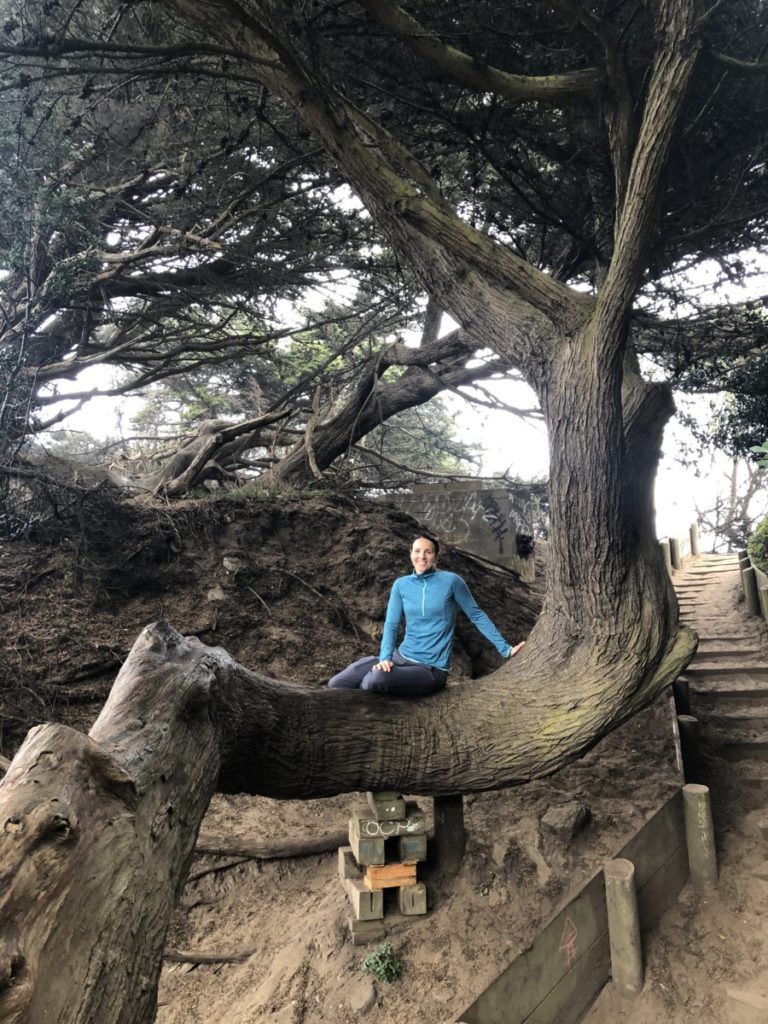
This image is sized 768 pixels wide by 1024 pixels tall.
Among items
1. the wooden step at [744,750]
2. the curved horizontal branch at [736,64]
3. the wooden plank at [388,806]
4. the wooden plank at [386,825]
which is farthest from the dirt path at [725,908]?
the curved horizontal branch at [736,64]

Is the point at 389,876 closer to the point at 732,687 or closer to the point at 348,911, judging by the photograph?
the point at 348,911

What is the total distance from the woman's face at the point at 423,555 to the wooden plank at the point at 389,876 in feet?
6.22

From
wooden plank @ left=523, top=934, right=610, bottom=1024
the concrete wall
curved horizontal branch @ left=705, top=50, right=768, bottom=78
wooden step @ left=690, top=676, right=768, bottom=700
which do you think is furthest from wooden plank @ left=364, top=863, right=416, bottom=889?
curved horizontal branch @ left=705, top=50, right=768, bottom=78

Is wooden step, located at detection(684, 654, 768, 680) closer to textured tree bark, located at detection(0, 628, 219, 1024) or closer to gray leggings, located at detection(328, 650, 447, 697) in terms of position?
gray leggings, located at detection(328, 650, 447, 697)

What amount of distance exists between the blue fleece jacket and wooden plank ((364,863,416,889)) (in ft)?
4.46

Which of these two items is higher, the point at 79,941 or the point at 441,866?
the point at 79,941

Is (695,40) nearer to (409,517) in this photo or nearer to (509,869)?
(509,869)

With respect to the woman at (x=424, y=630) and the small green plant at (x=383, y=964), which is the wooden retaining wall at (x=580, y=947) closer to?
the small green plant at (x=383, y=964)

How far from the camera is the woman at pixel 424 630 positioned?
3666mm

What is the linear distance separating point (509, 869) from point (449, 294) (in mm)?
3983

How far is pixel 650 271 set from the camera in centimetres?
627

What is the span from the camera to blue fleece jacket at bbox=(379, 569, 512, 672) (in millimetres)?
3760

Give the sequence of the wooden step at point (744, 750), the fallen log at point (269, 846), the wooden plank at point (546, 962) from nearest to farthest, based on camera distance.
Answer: the wooden plank at point (546, 962) < the fallen log at point (269, 846) < the wooden step at point (744, 750)

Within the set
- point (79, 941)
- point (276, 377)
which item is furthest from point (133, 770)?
point (276, 377)
